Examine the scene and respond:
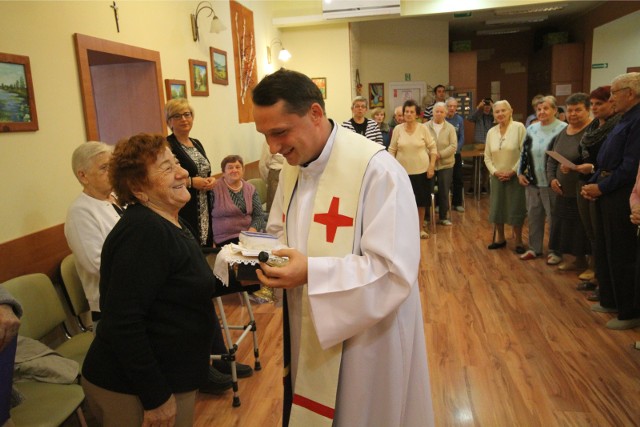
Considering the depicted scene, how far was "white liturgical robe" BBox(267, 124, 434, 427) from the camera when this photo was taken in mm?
1288

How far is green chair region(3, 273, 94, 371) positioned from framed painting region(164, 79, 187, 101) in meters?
2.25

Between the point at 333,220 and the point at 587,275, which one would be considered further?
the point at 587,275

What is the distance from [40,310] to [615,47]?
35.3 feet

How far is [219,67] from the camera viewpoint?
17.9ft

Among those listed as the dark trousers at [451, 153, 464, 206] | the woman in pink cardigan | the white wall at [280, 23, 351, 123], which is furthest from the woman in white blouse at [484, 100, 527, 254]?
the white wall at [280, 23, 351, 123]

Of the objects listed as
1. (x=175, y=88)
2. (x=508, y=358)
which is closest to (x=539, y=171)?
(x=508, y=358)

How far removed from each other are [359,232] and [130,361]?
78 centimetres

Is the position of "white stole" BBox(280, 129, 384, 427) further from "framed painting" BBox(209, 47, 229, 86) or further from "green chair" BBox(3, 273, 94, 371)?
"framed painting" BBox(209, 47, 229, 86)

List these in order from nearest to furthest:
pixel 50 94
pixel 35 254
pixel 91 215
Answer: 1. pixel 91 215
2. pixel 35 254
3. pixel 50 94

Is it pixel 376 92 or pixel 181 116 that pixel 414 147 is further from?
pixel 376 92

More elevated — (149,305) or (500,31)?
(500,31)

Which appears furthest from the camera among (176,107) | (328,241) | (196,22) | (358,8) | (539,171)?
(358,8)

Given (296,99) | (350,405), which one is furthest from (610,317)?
(296,99)

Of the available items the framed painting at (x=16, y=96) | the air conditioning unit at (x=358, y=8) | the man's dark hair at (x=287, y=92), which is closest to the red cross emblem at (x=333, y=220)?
the man's dark hair at (x=287, y=92)
